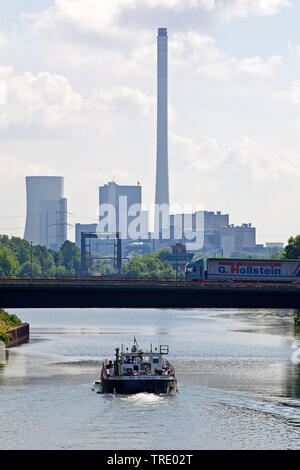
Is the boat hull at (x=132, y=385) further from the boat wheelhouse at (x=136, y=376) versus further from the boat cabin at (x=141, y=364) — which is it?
the boat cabin at (x=141, y=364)

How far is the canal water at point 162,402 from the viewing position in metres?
76.1

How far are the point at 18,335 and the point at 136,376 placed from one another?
56986 mm

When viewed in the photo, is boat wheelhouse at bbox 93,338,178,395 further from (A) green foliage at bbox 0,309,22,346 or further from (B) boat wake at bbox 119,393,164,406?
(A) green foliage at bbox 0,309,22,346

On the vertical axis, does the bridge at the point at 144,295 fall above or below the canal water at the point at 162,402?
above

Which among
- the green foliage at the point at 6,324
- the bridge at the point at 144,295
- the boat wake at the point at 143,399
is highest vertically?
the bridge at the point at 144,295

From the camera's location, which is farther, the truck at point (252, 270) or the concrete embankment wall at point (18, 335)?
the concrete embankment wall at point (18, 335)

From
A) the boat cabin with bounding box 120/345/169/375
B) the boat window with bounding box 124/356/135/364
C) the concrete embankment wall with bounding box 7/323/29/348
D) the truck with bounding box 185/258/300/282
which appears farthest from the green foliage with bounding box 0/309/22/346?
the boat cabin with bounding box 120/345/169/375

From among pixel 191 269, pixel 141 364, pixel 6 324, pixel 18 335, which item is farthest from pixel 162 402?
pixel 6 324

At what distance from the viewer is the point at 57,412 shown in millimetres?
86125

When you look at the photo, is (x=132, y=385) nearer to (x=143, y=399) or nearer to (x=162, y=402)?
(x=143, y=399)

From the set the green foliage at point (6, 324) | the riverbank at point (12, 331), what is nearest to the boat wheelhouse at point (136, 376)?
the green foliage at point (6, 324)

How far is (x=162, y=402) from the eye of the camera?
9188 cm
